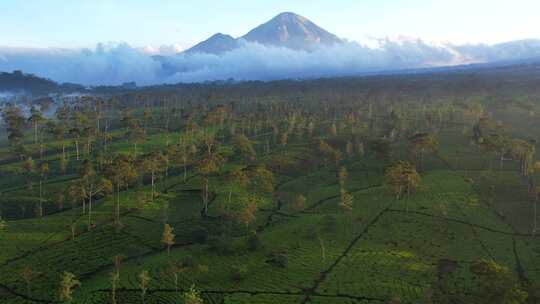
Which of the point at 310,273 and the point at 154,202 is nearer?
the point at 310,273

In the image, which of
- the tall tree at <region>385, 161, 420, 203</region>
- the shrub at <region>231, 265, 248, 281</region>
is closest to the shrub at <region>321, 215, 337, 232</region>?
the tall tree at <region>385, 161, 420, 203</region>

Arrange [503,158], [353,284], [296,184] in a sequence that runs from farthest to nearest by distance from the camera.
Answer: [503,158]
[296,184]
[353,284]

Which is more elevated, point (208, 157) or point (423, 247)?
point (208, 157)

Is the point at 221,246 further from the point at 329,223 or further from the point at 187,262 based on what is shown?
the point at 329,223

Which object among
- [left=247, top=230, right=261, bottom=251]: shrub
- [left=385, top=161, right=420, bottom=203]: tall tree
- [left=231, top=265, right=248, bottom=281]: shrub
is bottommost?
[left=231, top=265, right=248, bottom=281]: shrub

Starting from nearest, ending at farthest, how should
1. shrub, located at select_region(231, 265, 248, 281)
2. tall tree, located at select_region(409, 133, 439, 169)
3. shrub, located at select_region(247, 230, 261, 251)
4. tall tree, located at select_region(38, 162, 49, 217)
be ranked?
shrub, located at select_region(231, 265, 248, 281) < shrub, located at select_region(247, 230, 261, 251) < tall tree, located at select_region(38, 162, 49, 217) < tall tree, located at select_region(409, 133, 439, 169)

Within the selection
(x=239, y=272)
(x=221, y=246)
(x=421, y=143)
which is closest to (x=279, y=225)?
(x=221, y=246)

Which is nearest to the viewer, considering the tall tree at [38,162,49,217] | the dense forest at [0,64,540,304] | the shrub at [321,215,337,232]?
the dense forest at [0,64,540,304]

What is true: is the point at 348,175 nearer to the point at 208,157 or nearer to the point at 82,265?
the point at 208,157

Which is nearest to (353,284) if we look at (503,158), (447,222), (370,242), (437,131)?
(370,242)

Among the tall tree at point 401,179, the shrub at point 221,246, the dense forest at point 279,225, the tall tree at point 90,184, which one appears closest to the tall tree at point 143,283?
the dense forest at point 279,225

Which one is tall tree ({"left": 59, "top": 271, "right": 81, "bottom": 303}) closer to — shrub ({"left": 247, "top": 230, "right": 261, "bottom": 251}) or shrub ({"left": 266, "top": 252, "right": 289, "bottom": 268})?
shrub ({"left": 247, "top": 230, "right": 261, "bottom": 251})
